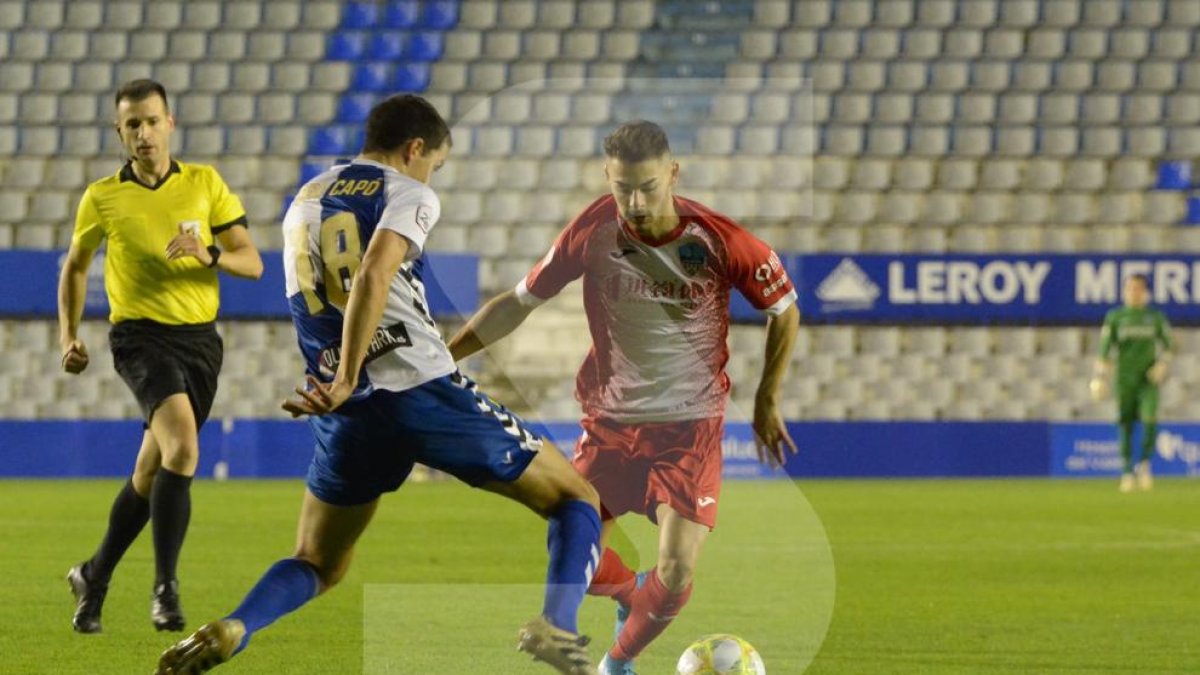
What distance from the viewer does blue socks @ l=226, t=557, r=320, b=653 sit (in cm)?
500

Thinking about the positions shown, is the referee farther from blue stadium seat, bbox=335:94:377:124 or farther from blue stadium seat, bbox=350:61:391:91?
blue stadium seat, bbox=350:61:391:91

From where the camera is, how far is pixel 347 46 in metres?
22.5

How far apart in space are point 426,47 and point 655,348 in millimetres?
16840

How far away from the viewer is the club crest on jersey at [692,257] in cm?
579

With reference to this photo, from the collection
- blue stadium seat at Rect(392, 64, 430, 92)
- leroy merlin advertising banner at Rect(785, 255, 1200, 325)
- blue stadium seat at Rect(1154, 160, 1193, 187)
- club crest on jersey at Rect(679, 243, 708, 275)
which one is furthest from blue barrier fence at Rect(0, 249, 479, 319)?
club crest on jersey at Rect(679, 243, 708, 275)

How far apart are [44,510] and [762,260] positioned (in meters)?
9.32

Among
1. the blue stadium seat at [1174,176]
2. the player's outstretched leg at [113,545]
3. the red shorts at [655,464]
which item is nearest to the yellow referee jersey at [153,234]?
the player's outstretched leg at [113,545]

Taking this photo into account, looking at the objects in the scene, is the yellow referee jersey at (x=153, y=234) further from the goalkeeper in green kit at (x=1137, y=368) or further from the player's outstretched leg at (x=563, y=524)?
the goalkeeper in green kit at (x=1137, y=368)

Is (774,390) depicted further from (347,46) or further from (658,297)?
(347,46)

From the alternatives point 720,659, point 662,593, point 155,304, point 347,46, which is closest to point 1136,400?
point 347,46

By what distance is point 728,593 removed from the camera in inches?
356

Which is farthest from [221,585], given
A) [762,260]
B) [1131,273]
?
[1131,273]

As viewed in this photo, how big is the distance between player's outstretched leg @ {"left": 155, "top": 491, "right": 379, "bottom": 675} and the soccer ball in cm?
97

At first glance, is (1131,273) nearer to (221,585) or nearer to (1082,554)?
(1082,554)
